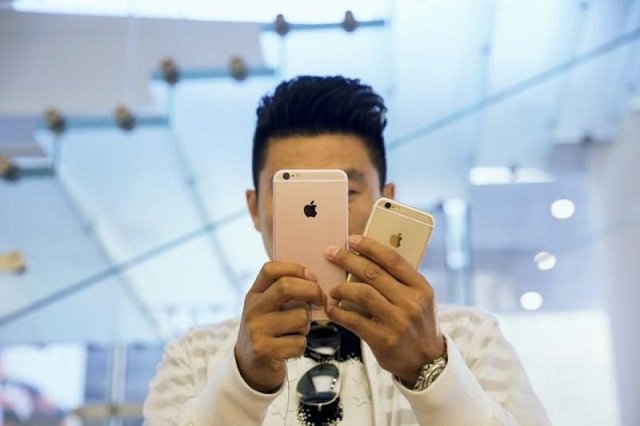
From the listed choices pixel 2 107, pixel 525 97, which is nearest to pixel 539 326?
pixel 525 97

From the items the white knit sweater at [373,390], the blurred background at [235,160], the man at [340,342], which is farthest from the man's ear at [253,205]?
the blurred background at [235,160]

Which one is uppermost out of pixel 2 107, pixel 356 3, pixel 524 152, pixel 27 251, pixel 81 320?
pixel 356 3

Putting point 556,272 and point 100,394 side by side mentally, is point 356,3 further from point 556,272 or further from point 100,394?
point 100,394

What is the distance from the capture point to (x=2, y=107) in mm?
1535

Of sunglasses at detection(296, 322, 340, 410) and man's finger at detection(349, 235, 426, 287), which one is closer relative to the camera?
man's finger at detection(349, 235, 426, 287)

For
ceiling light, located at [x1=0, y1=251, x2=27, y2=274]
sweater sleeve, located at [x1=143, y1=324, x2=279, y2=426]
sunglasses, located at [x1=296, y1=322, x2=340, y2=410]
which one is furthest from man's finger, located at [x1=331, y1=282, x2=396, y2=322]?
ceiling light, located at [x1=0, y1=251, x2=27, y2=274]

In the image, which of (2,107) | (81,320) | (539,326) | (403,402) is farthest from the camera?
(2,107)

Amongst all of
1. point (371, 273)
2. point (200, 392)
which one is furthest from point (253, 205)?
point (371, 273)

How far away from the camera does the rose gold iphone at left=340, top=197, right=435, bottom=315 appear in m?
0.59

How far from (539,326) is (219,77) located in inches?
30.4

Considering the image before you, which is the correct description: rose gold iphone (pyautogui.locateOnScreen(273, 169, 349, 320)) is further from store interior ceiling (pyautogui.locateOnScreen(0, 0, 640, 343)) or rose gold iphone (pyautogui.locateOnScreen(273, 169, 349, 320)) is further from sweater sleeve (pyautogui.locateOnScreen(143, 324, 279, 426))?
store interior ceiling (pyautogui.locateOnScreen(0, 0, 640, 343))

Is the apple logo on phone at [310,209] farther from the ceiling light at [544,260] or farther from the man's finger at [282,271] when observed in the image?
the ceiling light at [544,260]

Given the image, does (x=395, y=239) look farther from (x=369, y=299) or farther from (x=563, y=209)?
(x=563, y=209)

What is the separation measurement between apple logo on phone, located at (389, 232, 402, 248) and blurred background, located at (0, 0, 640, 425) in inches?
30.4
